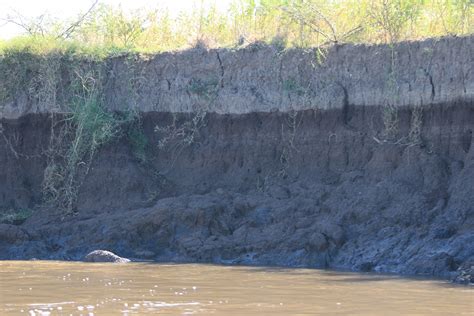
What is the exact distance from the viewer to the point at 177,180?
614 inches

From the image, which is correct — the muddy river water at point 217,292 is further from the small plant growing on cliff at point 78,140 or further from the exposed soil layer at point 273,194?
the small plant growing on cliff at point 78,140

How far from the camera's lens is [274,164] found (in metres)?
14.9

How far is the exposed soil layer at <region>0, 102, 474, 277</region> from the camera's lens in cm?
1267

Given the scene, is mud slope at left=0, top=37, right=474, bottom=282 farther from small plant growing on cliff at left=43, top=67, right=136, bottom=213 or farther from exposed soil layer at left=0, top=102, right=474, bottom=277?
small plant growing on cliff at left=43, top=67, right=136, bottom=213

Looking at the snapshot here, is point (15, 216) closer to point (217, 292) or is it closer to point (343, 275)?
point (343, 275)

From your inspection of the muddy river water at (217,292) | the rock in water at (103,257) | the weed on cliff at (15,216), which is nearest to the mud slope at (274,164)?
the weed on cliff at (15,216)

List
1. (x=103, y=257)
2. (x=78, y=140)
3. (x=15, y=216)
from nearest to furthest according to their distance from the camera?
(x=103, y=257) < (x=15, y=216) < (x=78, y=140)

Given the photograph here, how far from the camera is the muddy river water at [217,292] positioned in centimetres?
905

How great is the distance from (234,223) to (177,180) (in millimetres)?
1917

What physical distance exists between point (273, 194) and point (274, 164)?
29.6 inches

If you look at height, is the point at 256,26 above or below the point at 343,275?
above

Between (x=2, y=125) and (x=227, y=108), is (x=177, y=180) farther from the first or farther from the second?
(x=2, y=125)

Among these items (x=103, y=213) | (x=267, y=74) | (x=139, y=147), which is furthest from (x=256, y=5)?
(x=103, y=213)

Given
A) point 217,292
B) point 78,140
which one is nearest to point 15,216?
point 78,140
